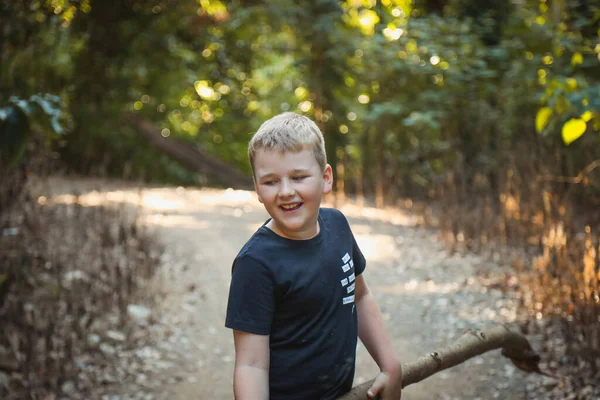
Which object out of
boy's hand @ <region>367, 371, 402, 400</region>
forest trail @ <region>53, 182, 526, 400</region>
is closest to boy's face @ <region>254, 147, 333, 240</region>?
boy's hand @ <region>367, 371, 402, 400</region>

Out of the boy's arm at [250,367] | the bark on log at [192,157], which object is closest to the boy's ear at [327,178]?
the boy's arm at [250,367]

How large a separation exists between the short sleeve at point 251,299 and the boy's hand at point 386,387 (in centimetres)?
39

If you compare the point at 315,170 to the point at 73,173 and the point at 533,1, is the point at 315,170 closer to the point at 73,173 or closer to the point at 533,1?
the point at 533,1

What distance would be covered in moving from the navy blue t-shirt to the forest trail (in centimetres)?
227

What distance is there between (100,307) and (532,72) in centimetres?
454

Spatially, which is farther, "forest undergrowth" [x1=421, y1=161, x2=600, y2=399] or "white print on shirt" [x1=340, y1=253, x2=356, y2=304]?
"forest undergrowth" [x1=421, y1=161, x2=600, y2=399]

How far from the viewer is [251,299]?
164cm

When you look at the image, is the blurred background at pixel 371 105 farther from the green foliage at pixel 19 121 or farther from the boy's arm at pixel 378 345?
the boy's arm at pixel 378 345

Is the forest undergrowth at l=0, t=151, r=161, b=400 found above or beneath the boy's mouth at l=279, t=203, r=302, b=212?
beneath

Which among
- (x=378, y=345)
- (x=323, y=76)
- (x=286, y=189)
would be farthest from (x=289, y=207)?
(x=323, y=76)

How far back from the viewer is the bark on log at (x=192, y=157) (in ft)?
38.3

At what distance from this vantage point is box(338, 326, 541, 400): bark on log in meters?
1.99

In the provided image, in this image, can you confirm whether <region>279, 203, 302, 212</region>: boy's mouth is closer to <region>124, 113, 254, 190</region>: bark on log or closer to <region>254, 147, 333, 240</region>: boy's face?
<region>254, 147, 333, 240</region>: boy's face

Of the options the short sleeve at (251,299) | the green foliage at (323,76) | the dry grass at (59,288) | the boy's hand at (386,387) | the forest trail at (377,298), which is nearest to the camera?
the short sleeve at (251,299)
